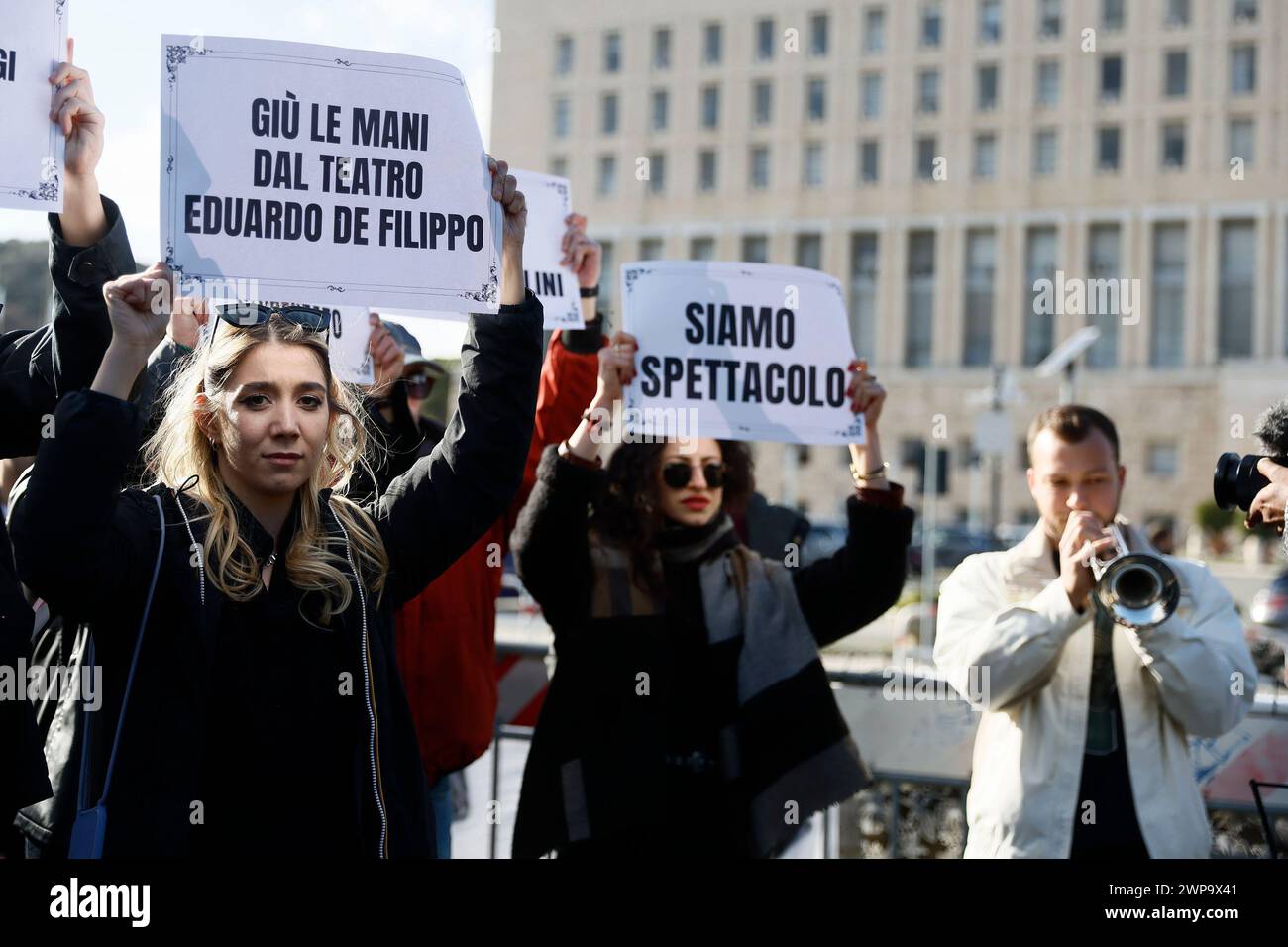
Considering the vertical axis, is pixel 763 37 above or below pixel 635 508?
above

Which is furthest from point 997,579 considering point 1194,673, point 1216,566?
point 1216,566

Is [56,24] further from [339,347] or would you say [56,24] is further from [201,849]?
[201,849]

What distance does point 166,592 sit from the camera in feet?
8.11

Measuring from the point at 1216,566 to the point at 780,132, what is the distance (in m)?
30.6

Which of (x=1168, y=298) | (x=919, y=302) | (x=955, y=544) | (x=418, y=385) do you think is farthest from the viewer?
(x=919, y=302)

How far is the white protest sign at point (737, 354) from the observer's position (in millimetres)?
4125

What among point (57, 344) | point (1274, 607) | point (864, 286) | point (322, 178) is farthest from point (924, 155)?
point (57, 344)

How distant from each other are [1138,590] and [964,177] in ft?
183

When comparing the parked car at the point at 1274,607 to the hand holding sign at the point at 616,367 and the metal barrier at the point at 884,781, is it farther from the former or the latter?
the hand holding sign at the point at 616,367

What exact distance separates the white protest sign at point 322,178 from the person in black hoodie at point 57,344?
14 cm

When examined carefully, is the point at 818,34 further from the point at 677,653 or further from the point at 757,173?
the point at 677,653

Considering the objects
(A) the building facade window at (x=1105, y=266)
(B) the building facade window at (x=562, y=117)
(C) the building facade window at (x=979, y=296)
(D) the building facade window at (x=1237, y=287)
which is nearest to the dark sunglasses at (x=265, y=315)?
(A) the building facade window at (x=1105, y=266)

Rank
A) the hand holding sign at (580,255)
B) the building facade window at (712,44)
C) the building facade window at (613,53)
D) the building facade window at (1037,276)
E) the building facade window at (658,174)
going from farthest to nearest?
1. the building facade window at (613,53)
2. the building facade window at (658,174)
3. the building facade window at (712,44)
4. the building facade window at (1037,276)
5. the hand holding sign at (580,255)

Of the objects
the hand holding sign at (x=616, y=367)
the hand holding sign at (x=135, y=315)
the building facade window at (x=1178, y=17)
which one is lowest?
the hand holding sign at (x=135, y=315)
